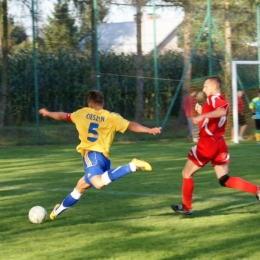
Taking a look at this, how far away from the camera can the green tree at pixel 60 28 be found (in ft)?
80.0

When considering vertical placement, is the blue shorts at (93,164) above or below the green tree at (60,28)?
below

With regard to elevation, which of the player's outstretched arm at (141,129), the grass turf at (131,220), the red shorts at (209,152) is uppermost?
the player's outstretched arm at (141,129)

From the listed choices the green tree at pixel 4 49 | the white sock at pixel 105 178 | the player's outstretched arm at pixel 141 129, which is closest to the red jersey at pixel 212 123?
the player's outstretched arm at pixel 141 129

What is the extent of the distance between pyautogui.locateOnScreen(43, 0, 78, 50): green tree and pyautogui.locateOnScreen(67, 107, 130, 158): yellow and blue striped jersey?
16.0m

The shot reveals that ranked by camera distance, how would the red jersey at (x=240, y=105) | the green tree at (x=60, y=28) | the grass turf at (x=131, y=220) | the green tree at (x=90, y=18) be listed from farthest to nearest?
1. the green tree at (x=60, y=28)
2. the green tree at (x=90, y=18)
3. the red jersey at (x=240, y=105)
4. the grass turf at (x=131, y=220)

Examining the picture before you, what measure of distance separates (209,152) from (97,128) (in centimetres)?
136

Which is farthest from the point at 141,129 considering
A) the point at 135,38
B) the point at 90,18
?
the point at 135,38

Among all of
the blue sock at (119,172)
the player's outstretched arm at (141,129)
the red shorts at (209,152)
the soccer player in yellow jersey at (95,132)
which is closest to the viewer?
the blue sock at (119,172)

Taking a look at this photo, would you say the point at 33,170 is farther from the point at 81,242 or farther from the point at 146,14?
the point at 146,14

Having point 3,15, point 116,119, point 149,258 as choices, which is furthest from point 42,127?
point 149,258

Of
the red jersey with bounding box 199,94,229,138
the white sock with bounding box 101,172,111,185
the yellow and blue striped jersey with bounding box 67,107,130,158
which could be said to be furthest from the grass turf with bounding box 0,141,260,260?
the red jersey with bounding box 199,94,229,138

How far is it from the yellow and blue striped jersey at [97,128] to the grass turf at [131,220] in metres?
0.89

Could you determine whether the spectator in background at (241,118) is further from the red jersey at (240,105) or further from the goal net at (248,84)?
the goal net at (248,84)

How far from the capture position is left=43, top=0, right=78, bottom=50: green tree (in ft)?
80.0
